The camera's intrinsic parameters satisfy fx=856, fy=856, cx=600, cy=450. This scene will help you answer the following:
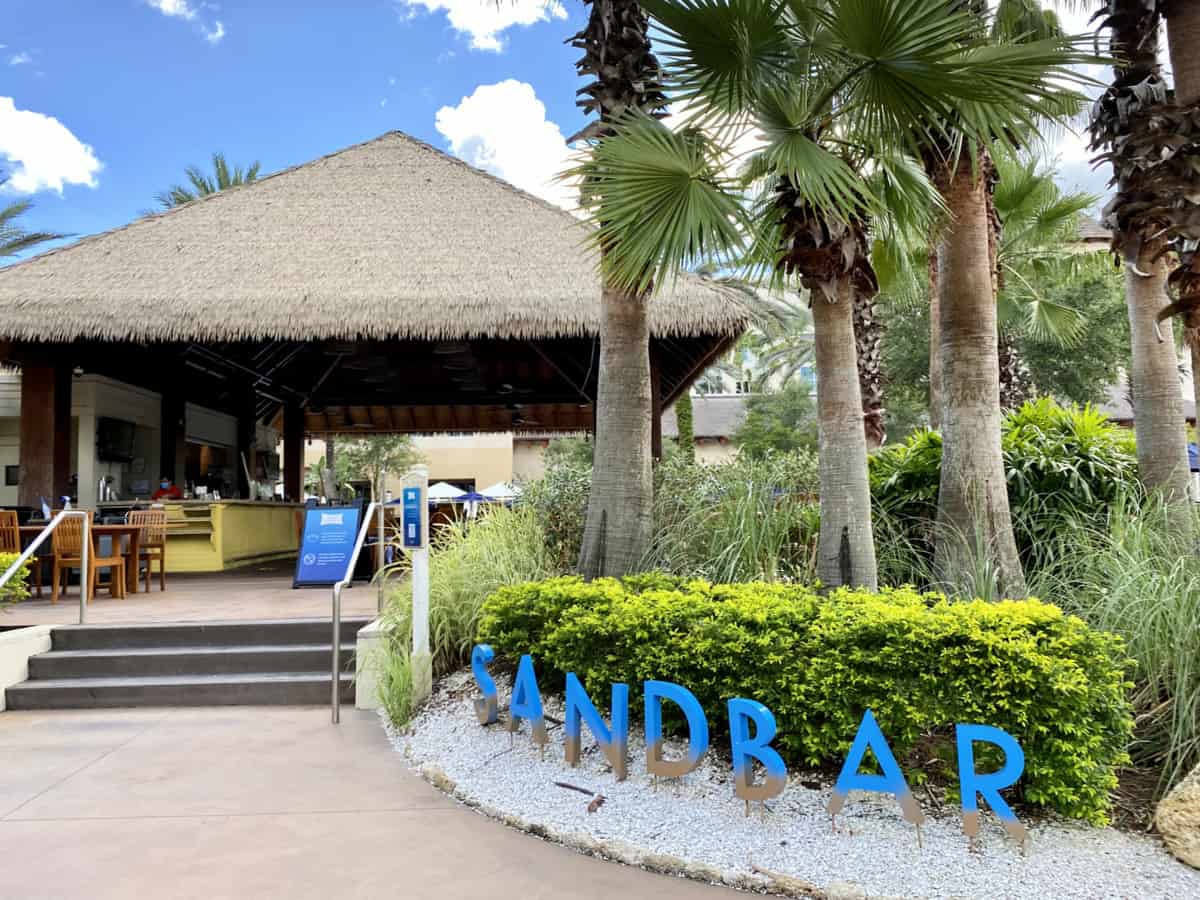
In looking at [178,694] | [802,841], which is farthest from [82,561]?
[802,841]

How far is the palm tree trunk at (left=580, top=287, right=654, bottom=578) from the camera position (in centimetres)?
581

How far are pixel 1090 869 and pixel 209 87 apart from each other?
17841 mm

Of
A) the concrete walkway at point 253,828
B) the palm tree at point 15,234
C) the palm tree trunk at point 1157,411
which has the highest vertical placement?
the palm tree at point 15,234

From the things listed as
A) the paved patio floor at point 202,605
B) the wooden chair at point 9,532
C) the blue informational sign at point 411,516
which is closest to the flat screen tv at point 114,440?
the paved patio floor at point 202,605

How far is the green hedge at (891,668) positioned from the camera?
129 inches

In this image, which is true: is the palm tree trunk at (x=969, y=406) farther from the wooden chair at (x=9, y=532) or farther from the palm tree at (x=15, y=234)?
the palm tree at (x=15, y=234)

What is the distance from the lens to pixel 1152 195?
224 inches

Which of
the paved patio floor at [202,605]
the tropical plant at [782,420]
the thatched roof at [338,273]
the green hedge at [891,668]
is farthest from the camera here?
the tropical plant at [782,420]

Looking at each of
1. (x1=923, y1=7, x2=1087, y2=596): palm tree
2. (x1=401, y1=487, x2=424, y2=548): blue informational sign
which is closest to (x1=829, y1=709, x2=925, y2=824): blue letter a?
(x1=923, y1=7, x2=1087, y2=596): palm tree

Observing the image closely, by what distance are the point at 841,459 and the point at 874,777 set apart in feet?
7.19

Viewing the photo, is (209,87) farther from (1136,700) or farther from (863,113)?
(1136,700)

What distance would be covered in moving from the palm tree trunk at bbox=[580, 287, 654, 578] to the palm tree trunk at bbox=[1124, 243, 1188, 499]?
3.49 m

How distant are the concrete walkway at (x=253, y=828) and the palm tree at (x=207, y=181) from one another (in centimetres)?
2071

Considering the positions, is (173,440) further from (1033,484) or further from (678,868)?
(678,868)
